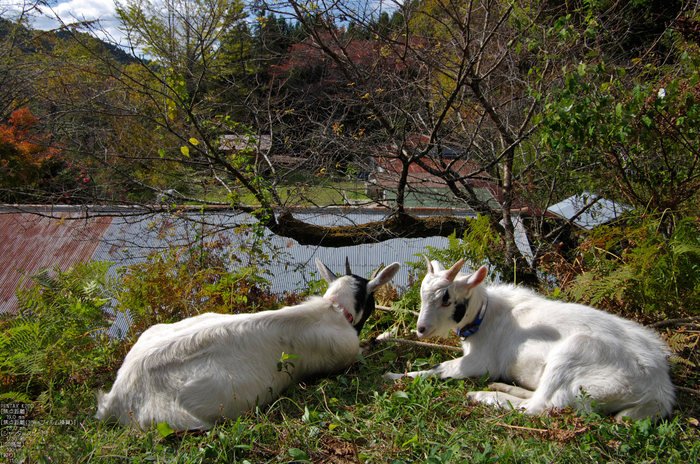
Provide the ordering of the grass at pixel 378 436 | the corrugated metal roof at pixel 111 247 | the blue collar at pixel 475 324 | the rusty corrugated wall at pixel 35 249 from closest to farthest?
the grass at pixel 378 436
the blue collar at pixel 475 324
the corrugated metal roof at pixel 111 247
the rusty corrugated wall at pixel 35 249

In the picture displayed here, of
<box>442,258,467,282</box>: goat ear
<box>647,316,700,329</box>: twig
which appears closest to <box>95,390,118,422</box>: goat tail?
<box>442,258,467,282</box>: goat ear

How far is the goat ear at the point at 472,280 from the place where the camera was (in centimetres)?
321

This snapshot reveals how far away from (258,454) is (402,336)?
199 cm

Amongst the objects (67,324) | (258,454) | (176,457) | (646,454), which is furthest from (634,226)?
(67,324)

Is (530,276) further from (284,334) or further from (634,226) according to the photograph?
(284,334)

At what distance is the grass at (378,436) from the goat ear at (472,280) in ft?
2.46

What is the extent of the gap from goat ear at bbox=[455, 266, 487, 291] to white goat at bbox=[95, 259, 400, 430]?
1020mm

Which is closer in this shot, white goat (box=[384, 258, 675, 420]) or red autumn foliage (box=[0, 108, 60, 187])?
white goat (box=[384, 258, 675, 420])

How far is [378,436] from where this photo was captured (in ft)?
8.27

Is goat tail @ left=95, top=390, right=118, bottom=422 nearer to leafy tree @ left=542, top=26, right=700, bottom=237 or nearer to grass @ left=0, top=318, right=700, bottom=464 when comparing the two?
grass @ left=0, top=318, right=700, bottom=464

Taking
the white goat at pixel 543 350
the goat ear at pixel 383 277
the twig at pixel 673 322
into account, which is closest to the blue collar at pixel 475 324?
the white goat at pixel 543 350

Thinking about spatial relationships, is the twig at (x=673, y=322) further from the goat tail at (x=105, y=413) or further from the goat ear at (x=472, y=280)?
the goat tail at (x=105, y=413)

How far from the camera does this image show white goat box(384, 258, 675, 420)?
2.61 m

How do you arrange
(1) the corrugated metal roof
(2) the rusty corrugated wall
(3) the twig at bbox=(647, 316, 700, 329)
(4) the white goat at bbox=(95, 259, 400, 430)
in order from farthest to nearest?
(2) the rusty corrugated wall < (1) the corrugated metal roof < (3) the twig at bbox=(647, 316, 700, 329) < (4) the white goat at bbox=(95, 259, 400, 430)
